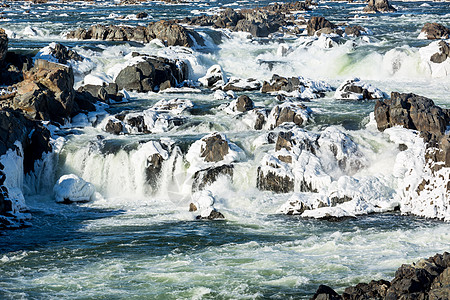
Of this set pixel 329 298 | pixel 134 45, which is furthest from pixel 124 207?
pixel 134 45

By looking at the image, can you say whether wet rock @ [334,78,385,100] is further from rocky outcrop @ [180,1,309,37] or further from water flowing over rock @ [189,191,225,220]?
rocky outcrop @ [180,1,309,37]

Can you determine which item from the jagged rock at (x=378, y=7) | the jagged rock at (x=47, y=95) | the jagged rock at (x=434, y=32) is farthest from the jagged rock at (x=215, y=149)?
the jagged rock at (x=378, y=7)

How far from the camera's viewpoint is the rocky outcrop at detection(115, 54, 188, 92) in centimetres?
3584

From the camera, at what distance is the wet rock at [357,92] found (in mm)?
32812

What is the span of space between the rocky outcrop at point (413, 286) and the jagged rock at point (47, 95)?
18803mm

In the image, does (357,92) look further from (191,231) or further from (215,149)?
(191,231)

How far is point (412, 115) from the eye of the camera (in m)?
25.4

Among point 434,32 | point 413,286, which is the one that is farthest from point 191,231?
point 434,32

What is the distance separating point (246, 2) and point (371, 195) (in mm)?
79404

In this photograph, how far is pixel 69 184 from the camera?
23078 millimetres

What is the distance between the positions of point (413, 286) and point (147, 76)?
27.2 metres

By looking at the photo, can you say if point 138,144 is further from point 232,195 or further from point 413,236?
point 413,236

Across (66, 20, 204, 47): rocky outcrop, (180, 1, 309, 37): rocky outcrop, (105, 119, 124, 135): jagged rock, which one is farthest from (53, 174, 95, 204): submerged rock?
(180, 1, 309, 37): rocky outcrop

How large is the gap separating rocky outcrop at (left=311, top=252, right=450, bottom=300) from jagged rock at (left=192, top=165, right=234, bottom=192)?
11508 mm
